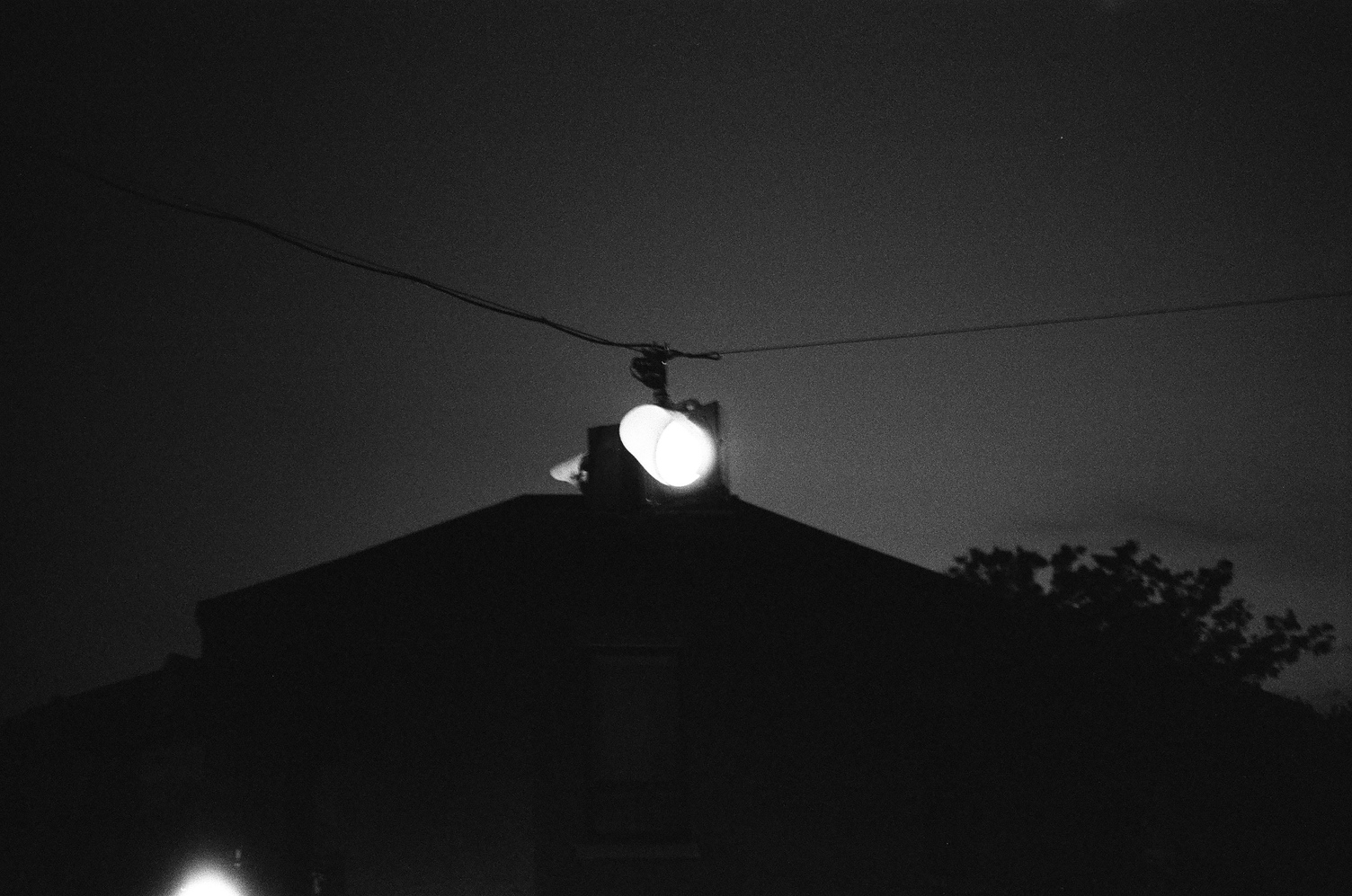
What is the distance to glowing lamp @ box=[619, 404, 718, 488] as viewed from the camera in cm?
532

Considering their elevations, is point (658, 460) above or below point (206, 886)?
above

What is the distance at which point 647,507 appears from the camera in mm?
5555

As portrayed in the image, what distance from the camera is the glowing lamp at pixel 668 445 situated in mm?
5316

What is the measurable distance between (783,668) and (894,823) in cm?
177

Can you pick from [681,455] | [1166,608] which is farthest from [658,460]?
[1166,608]

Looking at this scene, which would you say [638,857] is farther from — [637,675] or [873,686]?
[873,686]

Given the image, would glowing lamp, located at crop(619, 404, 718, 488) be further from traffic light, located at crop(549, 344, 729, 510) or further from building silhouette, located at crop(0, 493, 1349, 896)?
building silhouette, located at crop(0, 493, 1349, 896)

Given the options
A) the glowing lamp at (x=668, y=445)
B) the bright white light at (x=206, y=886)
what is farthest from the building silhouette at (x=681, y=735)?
the glowing lamp at (x=668, y=445)

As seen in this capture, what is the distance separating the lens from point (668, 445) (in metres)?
5.32

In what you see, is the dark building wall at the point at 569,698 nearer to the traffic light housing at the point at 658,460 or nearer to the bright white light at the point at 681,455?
the traffic light housing at the point at 658,460

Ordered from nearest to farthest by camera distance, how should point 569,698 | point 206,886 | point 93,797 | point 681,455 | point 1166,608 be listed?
point 681,455, point 206,886, point 569,698, point 93,797, point 1166,608

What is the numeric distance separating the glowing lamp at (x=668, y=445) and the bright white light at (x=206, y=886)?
12.8ft

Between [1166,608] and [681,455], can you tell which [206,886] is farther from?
[1166,608]

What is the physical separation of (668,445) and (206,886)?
13.6 ft
